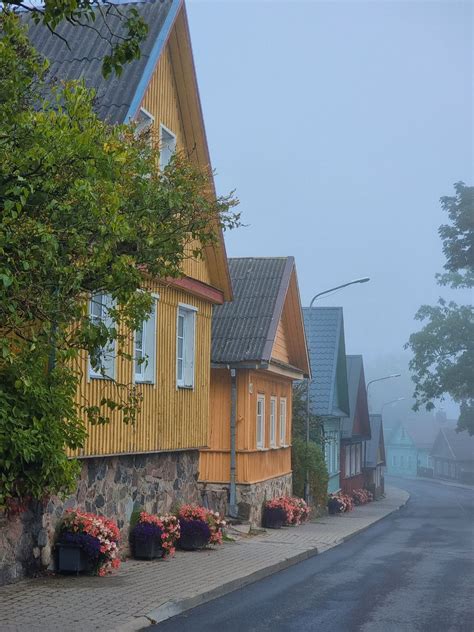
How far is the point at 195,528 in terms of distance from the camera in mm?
19125

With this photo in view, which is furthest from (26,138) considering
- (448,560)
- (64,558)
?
(448,560)

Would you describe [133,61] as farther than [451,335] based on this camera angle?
No

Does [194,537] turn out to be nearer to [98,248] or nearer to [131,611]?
[131,611]

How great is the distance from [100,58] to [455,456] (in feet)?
353

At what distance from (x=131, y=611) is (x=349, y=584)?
14.8ft

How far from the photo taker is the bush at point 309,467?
3397 cm

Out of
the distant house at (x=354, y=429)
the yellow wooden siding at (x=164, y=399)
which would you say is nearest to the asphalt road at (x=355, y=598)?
the yellow wooden siding at (x=164, y=399)

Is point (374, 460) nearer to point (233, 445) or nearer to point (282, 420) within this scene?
point (282, 420)

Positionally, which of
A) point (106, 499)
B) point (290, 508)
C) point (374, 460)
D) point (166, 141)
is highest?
point (166, 141)

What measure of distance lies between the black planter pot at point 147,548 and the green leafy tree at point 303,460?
15606 millimetres

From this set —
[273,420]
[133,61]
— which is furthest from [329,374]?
[133,61]

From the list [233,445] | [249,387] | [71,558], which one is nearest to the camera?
[71,558]

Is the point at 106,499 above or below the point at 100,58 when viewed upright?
below

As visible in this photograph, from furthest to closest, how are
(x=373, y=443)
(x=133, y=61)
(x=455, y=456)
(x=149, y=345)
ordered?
(x=455, y=456), (x=373, y=443), (x=149, y=345), (x=133, y=61)
